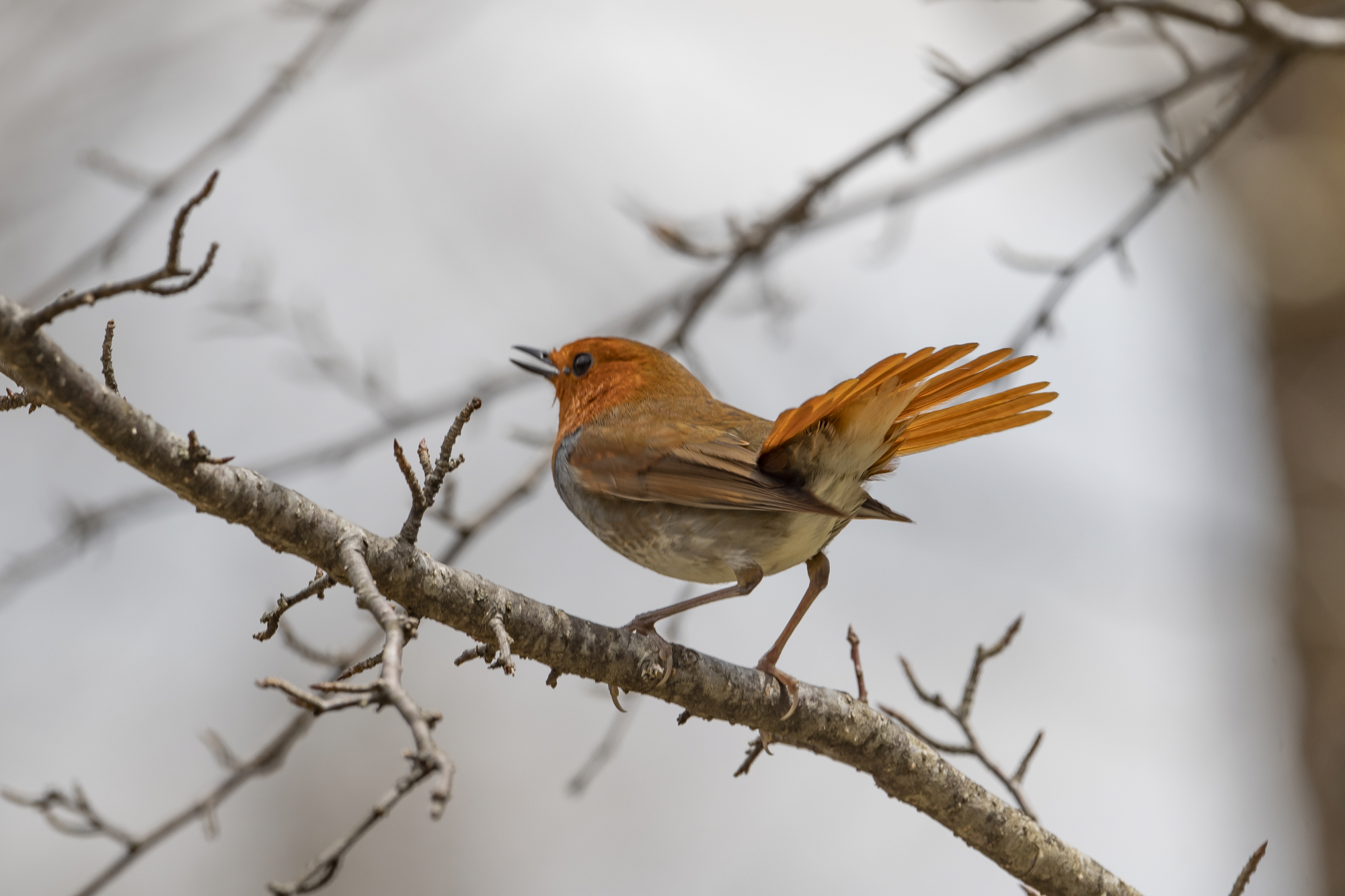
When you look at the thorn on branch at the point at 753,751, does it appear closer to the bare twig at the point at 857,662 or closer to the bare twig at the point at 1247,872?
the bare twig at the point at 857,662

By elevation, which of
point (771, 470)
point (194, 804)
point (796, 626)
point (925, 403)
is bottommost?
point (194, 804)

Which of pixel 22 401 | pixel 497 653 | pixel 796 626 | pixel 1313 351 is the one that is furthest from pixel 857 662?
pixel 1313 351

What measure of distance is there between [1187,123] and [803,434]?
641cm

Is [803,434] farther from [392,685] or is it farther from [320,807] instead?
[320,807]

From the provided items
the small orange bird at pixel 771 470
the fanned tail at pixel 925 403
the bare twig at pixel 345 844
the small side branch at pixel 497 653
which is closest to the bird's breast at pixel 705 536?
the small orange bird at pixel 771 470

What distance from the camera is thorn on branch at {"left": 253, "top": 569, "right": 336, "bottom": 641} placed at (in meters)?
1.94

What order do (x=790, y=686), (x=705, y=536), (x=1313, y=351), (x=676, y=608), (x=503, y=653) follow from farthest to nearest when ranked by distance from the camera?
(x=1313, y=351), (x=705, y=536), (x=676, y=608), (x=790, y=686), (x=503, y=653)

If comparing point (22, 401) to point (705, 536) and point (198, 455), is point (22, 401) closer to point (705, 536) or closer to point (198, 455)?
point (198, 455)

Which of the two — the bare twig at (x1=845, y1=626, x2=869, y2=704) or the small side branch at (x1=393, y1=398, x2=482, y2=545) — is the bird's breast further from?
the small side branch at (x1=393, y1=398, x2=482, y2=545)

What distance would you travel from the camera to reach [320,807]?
9719 millimetres

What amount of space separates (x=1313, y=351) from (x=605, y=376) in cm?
504

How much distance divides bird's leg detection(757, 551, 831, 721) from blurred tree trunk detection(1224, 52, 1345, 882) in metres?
4.29

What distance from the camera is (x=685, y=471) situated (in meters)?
3.33

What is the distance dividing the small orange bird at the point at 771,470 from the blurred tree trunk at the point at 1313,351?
4.38m
